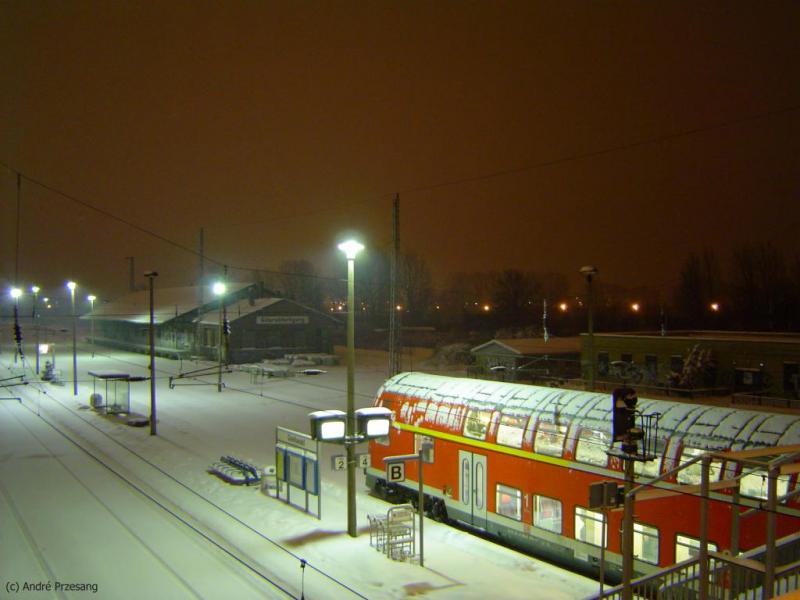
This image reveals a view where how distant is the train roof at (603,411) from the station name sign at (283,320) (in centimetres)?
4493

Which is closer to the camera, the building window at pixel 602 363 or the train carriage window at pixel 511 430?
the train carriage window at pixel 511 430

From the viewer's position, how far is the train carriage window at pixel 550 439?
14202 millimetres

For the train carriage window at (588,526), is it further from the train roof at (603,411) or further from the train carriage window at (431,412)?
the train carriage window at (431,412)

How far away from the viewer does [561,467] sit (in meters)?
14.0

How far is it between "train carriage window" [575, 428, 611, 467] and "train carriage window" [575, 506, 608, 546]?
991mm

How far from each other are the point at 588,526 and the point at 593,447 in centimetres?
157

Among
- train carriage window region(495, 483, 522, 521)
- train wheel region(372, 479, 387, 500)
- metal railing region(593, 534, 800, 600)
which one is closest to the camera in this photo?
metal railing region(593, 534, 800, 600)

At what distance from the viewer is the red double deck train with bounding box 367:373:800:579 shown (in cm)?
1133

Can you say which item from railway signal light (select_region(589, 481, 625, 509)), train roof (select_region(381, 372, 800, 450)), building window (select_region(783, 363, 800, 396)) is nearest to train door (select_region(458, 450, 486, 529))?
train roof (select_region(381, 372, 800, 450))

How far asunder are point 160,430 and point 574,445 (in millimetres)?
21299

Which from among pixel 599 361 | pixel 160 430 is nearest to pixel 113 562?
pixel 160 430

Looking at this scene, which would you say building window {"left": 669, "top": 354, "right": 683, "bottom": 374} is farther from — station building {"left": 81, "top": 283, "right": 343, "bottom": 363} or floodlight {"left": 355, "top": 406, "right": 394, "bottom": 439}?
station building {"left": 81, "top": 283, "right": 343, "bottom": 363}

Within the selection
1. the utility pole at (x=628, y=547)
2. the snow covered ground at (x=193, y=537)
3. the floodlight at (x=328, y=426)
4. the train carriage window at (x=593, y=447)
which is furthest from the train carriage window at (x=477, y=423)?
the utility pole at (x=628, y=547)

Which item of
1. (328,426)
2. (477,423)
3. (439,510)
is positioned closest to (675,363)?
(439,510)
